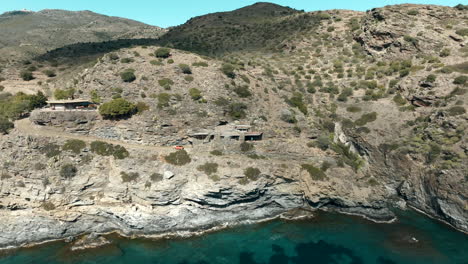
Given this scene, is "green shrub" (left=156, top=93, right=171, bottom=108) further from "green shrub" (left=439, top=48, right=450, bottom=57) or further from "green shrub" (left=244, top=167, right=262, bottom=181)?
"green shrub" (left=439, top=48, right=450, bottom=57)

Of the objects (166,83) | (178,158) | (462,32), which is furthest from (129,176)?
(462,32)

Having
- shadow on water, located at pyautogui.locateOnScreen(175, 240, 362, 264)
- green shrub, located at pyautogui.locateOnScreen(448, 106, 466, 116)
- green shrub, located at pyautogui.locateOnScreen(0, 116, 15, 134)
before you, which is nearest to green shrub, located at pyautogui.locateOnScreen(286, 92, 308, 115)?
green shrub, located at pyautogui.locateOnScreen(448, 106, 466, 116)

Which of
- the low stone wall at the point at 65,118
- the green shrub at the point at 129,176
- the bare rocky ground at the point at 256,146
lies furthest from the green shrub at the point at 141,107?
the green shrub at the point at 129,176

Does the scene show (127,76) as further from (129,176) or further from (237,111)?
(129,176)

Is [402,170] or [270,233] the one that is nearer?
[270,233]

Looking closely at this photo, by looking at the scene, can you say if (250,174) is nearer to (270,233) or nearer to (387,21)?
(270,233)

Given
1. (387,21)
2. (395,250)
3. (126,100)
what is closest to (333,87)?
(387,21)
